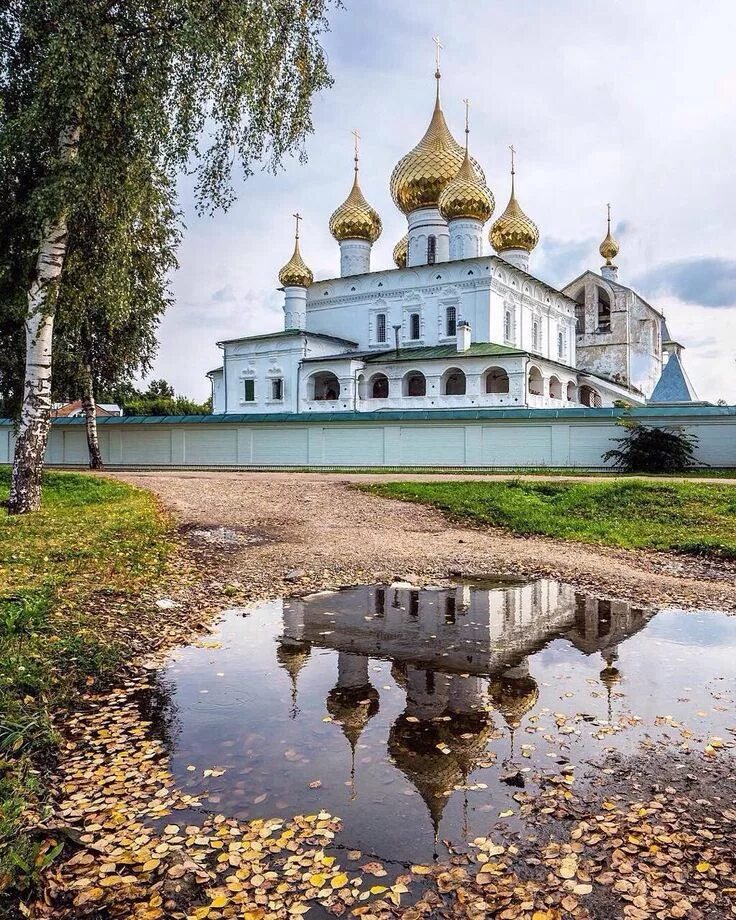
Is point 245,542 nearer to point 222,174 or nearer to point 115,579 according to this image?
point 115,579

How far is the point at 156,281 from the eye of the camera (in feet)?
62.4

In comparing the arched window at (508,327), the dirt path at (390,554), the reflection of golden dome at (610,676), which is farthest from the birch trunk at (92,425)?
the reflection of golden dome at (610,676)

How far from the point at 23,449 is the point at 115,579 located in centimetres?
511

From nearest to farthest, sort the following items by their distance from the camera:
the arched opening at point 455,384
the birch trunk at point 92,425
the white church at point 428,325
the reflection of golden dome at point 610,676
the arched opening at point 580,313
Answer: the reflection of golden dome at point 610,676 < the birch trunk at point 92,425 < the white church at point 428,325 < the arched opening at point 455,384 < the arched opening at point 580,313

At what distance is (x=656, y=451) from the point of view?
20828 mm

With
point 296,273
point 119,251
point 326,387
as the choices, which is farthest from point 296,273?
point 119,251

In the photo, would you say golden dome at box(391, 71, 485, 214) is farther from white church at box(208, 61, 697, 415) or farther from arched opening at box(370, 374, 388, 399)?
arched opening at box(370, 374, 388, 399)

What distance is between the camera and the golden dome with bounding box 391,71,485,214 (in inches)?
1474

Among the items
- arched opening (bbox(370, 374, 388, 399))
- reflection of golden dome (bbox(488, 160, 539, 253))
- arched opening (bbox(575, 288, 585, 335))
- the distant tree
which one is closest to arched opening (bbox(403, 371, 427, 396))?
arched opening (bbox(370, 374, 388, 399))

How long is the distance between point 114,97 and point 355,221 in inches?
1238

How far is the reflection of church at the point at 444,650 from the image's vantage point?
3953mm

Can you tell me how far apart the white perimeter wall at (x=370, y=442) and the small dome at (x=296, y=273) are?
15.3 metres

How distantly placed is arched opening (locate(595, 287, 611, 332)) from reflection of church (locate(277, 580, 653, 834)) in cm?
4791

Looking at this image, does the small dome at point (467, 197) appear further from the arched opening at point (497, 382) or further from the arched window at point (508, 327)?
the arched opening at point (497, 382)
